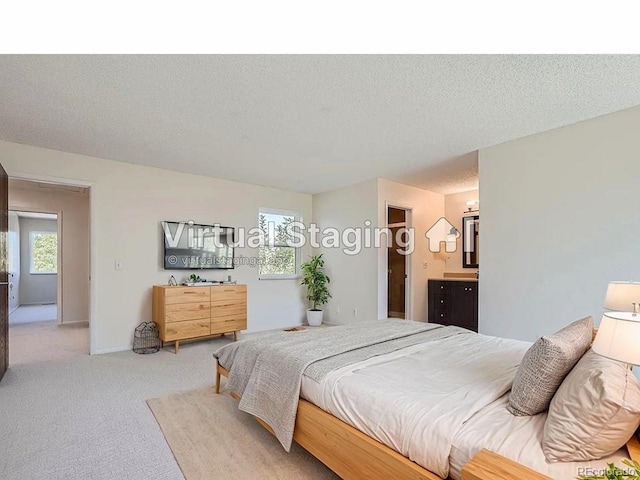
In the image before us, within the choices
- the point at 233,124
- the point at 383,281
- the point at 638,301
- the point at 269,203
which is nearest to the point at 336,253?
the point at 383,281

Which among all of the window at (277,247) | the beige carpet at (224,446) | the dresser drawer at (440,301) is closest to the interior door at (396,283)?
the dresser drawer at (440,301)

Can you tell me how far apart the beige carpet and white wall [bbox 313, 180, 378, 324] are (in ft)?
9.82

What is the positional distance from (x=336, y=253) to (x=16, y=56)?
4.52m

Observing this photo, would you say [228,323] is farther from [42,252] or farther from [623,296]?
[42,252]

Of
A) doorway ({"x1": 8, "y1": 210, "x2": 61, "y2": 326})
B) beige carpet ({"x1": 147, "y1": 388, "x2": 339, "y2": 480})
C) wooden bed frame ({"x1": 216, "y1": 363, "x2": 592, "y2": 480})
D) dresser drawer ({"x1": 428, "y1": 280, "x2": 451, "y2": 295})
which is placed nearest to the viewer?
wooden bed frame ({"x1": 216, "y1": 363, "x2": 592, "y2": 480})

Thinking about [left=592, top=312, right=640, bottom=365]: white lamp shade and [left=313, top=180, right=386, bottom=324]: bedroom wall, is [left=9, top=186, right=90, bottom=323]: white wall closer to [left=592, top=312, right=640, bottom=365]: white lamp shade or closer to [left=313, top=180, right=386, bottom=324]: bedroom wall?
[left=313, top=180, right=386, bottom=324]: bedroom wall

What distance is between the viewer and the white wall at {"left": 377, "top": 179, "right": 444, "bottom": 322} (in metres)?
A: 5.12

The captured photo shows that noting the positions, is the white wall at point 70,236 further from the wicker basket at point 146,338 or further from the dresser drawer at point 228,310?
the dresser drawer at point 228,310

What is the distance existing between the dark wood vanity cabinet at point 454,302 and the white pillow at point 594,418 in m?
4.14

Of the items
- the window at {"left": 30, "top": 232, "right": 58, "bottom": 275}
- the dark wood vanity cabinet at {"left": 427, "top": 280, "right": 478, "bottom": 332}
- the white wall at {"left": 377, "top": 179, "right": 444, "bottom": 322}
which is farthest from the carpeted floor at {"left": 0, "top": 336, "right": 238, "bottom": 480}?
the window at {"left": 30, "top": 232, "right": 58, "bottom": 275}

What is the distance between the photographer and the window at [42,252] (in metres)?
8.61

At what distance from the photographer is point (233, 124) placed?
3.09 metres

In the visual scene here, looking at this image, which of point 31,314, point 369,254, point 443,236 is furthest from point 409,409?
point 31,314

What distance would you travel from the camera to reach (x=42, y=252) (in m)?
8.72
